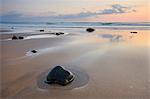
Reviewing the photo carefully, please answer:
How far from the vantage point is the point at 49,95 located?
13.9 feet

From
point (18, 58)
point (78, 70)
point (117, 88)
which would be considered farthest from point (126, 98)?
point (18, 58)

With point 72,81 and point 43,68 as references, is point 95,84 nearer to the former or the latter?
point 72,81

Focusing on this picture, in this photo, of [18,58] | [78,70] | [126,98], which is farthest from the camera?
[18,58]

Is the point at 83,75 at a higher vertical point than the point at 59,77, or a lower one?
lower

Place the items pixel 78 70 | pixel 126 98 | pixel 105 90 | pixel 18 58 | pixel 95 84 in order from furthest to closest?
pixel 18 58 < pixel 78 70 < pixel 95 84 < pixel 105 90 < pixel 126 98

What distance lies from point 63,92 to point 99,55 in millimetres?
3251

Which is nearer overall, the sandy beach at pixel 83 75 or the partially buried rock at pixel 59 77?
the sandy beach at pixel 83 75

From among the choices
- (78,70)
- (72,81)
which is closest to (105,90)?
Result: (72,81)

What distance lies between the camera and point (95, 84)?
477cm

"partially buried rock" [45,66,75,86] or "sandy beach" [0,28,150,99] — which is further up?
"partially buried rock" [45,66,75,86]

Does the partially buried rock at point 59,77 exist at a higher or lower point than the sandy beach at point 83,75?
higher

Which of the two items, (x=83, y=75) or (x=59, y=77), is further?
(x=83, y=75)

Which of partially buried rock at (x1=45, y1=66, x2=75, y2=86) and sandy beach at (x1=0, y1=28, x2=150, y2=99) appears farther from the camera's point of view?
partially buried rock at (x1=45, y1=66, x2=75, y2=86)

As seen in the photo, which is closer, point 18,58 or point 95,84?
point 95,84
